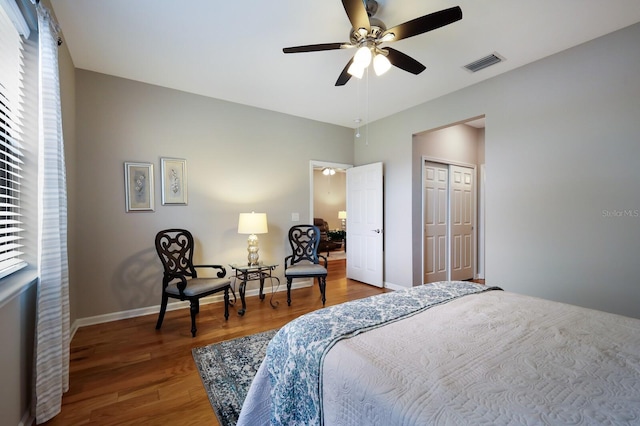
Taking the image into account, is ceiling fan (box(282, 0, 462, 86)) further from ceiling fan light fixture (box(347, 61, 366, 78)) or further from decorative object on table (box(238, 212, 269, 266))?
decorative object on table (box(238, 212, 269, 266))

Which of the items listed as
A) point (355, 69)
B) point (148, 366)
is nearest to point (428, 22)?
point (355, 69)

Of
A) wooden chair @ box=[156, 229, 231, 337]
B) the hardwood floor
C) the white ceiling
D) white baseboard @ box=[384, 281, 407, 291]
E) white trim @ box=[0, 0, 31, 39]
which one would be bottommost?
the hardwood floor

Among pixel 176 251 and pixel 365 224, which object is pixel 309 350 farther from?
pixel 365 224

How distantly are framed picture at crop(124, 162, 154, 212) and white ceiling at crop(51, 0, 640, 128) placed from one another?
40.3 inches

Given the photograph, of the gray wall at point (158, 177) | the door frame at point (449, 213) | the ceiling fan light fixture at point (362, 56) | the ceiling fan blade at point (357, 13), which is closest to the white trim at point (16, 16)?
the gray wall at point (158, 177)

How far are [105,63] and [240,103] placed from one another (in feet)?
4.91

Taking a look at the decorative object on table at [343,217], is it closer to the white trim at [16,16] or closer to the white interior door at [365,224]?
the white interior door at [365,224]

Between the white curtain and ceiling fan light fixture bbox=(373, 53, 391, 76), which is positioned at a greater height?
ceiling fan light fixture bbox=(373, 53, 391, 76)

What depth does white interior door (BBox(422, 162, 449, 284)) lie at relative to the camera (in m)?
4.19

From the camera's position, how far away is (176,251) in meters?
3.10

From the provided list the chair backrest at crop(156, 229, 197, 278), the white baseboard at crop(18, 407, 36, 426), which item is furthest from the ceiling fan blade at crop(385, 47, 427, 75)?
the white baseboard at crop(18, 407, 36, 426)

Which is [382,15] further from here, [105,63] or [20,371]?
[20,371]

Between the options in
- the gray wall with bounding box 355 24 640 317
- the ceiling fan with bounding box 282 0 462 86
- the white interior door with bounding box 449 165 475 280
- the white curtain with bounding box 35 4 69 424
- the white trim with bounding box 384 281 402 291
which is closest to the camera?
the white curtain with bounding box 35 4 69 424

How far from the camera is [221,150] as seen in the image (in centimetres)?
370
